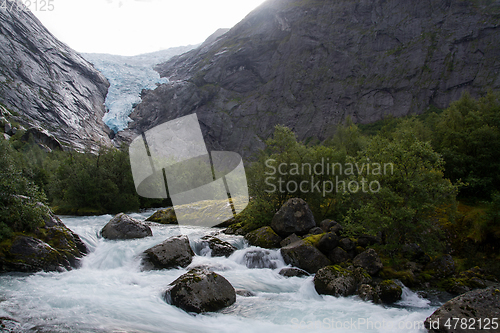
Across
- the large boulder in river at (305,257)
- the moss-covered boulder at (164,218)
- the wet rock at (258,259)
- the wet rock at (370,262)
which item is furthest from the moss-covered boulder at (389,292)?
the moss-covered boulder at (164,218)

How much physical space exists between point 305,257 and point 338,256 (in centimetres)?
209

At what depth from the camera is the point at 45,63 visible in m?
135

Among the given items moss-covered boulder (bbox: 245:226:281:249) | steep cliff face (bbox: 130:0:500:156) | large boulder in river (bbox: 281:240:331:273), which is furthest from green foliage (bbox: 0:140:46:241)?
steep cliff face (bbox: 130:0:500:156)

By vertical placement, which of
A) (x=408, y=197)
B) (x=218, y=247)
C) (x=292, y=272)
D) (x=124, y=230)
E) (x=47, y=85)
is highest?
(x=47, y=85)

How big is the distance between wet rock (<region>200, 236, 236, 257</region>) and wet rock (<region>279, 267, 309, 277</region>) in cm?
431

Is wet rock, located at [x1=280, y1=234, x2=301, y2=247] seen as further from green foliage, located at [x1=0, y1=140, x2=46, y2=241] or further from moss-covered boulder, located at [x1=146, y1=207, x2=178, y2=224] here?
moss-covered boulder, located at [x1=146, y1=207, x2=178, y2=224]

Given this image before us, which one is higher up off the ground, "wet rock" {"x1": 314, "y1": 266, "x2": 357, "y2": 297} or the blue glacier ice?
the blue glacier ice

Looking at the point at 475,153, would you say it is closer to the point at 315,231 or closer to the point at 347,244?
the point at 347,244

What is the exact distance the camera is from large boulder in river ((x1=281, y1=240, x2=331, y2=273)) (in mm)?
16864

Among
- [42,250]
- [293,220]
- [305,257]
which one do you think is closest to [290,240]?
[293,220]

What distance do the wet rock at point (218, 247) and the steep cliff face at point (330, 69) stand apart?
103 metres

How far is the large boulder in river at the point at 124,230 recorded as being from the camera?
20578 mm

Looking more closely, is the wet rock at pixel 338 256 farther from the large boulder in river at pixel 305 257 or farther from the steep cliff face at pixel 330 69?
the steep cliff face at pixel 330 69

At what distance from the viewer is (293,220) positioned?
69.2 feet
